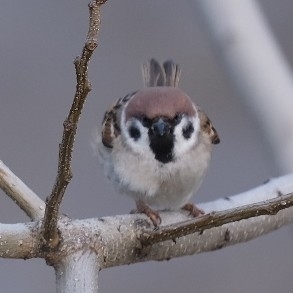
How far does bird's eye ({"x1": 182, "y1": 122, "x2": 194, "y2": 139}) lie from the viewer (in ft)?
6.22

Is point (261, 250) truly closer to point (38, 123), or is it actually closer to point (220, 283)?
point (220, 283)

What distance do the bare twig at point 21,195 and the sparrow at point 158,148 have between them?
56cm

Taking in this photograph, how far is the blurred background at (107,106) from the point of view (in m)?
3.39

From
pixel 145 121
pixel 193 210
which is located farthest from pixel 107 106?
pixel 193 210

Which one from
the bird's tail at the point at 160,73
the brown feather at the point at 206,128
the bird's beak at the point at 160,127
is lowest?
the bird's beak at the point at 160,127

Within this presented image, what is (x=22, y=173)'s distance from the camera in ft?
11.7

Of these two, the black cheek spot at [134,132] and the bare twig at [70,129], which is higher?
the black cheek spot at [134,132]

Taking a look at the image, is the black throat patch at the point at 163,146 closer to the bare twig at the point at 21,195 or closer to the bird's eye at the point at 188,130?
the bird's eye at the point at 188,130

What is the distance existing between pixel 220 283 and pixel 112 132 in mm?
1565

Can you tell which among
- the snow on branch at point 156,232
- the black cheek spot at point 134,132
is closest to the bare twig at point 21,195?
the snow on branch at point 156,232

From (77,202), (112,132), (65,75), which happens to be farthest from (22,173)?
(112,132)

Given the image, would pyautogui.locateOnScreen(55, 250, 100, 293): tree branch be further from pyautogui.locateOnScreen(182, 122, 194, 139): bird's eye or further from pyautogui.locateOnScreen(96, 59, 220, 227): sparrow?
pyautogui.locateOnScreen(182, 122, 194, 139): bird's eye

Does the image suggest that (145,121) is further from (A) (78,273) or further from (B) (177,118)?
(A) (78,273)

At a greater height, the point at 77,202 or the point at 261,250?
the point at 77,202
